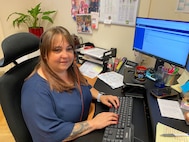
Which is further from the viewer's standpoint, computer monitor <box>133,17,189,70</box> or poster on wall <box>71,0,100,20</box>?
poster on wall <box>71,0,100,20</box>

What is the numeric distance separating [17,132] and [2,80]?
266mm

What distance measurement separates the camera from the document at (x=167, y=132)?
0.71 m

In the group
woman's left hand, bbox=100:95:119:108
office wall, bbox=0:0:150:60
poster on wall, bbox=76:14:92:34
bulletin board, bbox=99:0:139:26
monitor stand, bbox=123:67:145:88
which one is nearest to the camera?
woman's left hand, bbox=100:95:119:108

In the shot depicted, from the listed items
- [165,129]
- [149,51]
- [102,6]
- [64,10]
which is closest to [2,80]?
[165,129]

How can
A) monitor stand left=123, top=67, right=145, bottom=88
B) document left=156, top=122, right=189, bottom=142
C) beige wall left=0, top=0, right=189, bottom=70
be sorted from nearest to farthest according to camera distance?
document left=156, top=122, right=189, bottom=142, monitor stand left=123, top=67, right=145, bottom=88, beige wall left=0, top=0, right=189, bottom=70

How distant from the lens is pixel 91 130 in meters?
0.83

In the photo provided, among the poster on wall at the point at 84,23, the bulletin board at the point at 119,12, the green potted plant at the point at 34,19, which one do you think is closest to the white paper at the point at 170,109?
the bulletin board at the point at 119,12

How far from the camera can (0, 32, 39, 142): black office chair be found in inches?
31.1

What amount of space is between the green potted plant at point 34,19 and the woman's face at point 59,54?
1246 mm

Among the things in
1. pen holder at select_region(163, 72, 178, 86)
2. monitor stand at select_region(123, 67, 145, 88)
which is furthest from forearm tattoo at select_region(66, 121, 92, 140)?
pen holder at select_region(163, 72, 178, 86)

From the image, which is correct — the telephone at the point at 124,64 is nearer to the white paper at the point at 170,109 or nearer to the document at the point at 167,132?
the white paper at the point at 170,109

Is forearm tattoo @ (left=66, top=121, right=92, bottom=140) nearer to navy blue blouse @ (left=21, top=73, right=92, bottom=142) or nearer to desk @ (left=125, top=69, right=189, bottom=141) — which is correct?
navy blue blouse @ (left=21, top=73, right=92, bottom=142)

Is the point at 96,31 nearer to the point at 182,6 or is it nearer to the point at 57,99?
the point at 182,6

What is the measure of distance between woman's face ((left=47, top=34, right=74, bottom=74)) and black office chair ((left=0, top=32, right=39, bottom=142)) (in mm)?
153
